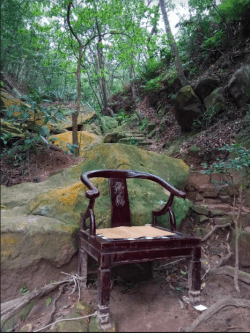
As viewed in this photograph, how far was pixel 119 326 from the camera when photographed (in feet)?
6.19

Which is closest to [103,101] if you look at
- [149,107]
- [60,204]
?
[149,107]

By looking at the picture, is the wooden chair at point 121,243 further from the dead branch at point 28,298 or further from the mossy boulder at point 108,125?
the mossy boulder at point 108,125

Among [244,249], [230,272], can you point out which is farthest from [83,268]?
[244,249]

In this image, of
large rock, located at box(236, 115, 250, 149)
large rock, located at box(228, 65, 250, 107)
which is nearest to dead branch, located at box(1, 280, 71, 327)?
large rock, located at box(236, 115, 250, 149)

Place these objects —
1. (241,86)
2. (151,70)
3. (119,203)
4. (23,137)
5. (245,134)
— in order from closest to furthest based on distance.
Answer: (119,203) → (23,137) → (245,134) → (241,86) → (151,70)

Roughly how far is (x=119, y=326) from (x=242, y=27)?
7643mm

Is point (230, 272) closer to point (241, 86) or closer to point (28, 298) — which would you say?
point (28, 298)

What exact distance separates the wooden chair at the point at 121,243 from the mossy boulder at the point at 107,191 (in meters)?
0.17

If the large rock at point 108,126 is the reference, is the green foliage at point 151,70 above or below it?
above

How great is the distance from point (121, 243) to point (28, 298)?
0.96m

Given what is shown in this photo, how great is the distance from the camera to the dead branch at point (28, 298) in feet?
6.26

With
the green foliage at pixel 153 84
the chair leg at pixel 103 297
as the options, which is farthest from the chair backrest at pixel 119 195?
the green foliage at pixel 153 84

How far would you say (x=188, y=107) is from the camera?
6.32m

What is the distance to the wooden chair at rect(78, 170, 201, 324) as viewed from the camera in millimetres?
1848
